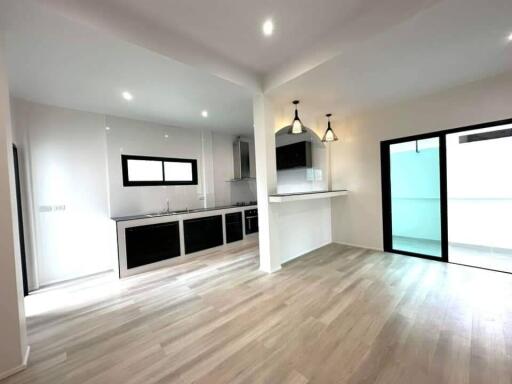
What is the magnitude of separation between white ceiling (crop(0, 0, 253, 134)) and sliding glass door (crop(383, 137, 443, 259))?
297 cm

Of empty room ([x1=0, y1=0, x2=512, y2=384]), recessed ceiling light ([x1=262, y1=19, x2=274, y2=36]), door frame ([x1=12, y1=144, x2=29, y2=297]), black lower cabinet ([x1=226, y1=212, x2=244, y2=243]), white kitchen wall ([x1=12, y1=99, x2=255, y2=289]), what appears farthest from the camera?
black lower cabinet ([x1=226, y1=212, x2=244, y2=243])

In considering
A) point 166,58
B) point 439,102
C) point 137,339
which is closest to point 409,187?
point 439,102

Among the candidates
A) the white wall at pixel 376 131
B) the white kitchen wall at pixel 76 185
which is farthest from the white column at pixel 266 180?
the white kitchen wall at pixel 76 185

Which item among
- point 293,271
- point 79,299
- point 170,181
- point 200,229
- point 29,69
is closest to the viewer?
point 29,69

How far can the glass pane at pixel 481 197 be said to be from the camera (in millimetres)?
3555

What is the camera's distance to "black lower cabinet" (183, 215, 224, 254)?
423cm

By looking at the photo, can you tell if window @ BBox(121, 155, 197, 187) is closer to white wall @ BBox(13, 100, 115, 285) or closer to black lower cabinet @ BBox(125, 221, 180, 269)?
white wall @ BBox(13, 100, 115, 285)

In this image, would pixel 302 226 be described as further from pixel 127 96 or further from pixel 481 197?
pixel 127 96

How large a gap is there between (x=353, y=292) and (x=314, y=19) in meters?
3.01

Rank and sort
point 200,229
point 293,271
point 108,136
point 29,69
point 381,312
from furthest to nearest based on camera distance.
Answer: point 200,229 < point 108,136 < point 293,271 < point 29,69 < point 381,312

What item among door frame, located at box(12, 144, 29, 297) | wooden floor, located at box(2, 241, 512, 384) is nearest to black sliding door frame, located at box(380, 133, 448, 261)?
wooden floor, located at box(2, 241, 512, 384)

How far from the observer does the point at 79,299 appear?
2812mm

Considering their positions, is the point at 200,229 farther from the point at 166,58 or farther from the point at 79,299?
the point at 166,58

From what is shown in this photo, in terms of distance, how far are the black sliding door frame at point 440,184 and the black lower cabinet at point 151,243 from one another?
3949mm
